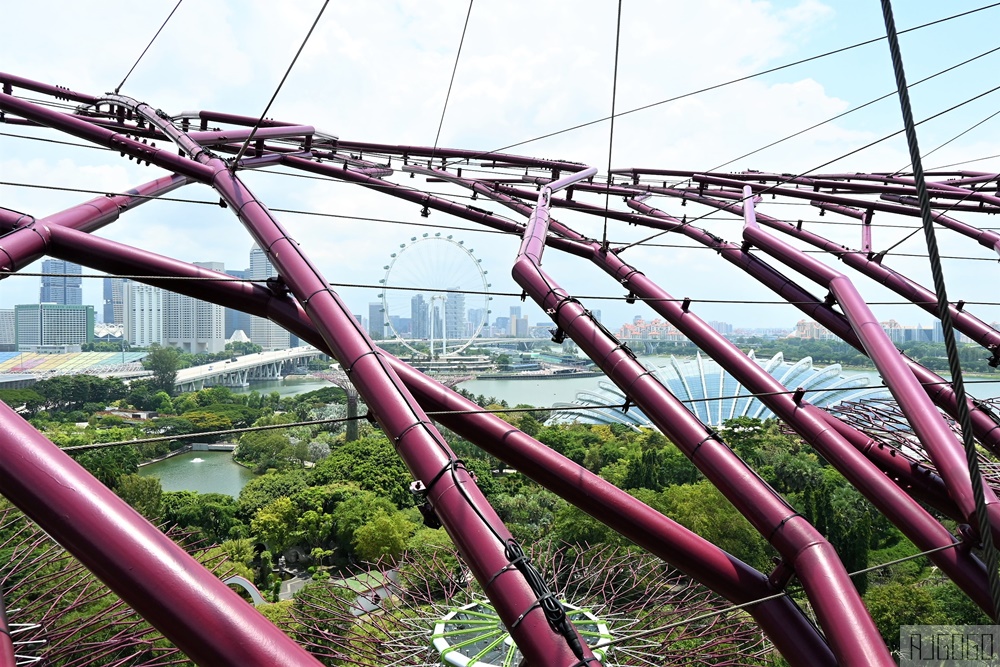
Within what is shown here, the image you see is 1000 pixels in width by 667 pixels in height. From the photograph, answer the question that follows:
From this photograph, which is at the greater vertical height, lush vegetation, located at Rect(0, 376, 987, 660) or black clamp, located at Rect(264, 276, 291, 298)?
black clamp, located at Rect(264, 276, 291, 298)

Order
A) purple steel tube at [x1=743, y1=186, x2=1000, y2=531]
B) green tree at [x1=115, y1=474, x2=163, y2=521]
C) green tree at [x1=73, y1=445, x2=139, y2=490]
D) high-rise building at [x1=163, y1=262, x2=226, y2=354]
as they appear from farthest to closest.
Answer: high-rise building at [x1=163, y1=262, x2=226, y2=354], green tree at [x1=73, y1=445, x2=139, y2=490], green tree at [x1=115, y1=474, x2=163, y2=521], purple steel tube at [x1=743, y1=186, x2=1000, y2=531]

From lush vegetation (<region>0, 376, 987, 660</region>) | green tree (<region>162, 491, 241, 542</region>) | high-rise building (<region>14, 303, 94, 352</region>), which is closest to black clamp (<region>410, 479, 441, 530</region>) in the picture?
lush vegetation (<region>0, 376, 987, 660</region>)

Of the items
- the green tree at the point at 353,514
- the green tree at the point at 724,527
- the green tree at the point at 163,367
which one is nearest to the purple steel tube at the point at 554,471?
the green tree at the point at 724,527

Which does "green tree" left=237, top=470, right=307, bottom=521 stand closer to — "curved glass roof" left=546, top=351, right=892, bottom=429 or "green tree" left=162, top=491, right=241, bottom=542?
"green tree" left=162, top=491, right=241, bottom=542

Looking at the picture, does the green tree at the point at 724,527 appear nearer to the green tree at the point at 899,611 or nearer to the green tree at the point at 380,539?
the green tree at the point at 899,611

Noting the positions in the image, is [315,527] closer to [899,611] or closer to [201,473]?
[899,611]

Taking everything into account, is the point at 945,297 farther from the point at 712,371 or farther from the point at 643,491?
the point at 712,371
